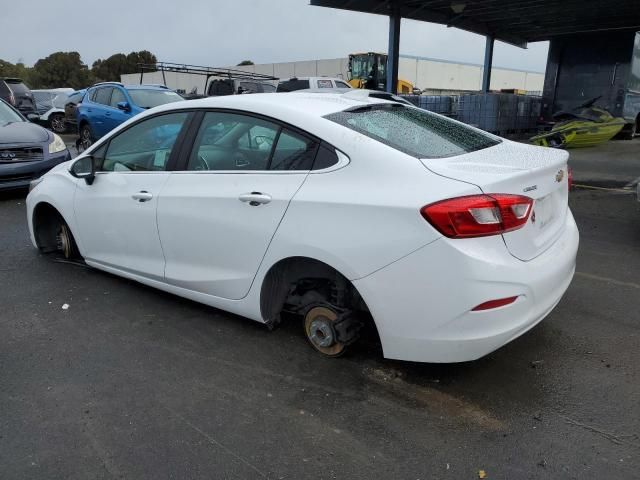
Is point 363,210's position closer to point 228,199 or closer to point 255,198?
point 255,198

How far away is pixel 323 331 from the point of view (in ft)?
10.4

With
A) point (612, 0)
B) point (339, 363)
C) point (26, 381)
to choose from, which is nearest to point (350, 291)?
point (339, 363)

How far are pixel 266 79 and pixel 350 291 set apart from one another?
1736 centimetres

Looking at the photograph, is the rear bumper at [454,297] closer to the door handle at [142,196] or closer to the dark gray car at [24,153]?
the door handle at [142,196]

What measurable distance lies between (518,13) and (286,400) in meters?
18.0

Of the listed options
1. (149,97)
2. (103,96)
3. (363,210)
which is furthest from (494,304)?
(103,96)

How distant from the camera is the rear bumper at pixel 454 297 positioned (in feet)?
8.05

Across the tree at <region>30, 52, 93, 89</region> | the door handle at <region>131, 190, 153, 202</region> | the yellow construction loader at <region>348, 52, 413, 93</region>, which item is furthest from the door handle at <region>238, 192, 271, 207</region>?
the tree at <region>30, 52, 93, 89</region>

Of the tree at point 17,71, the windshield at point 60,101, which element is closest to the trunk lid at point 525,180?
the windshield at point 60,101

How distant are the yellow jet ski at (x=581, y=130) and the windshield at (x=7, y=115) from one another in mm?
11981

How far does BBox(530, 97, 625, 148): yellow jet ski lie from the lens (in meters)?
14.0

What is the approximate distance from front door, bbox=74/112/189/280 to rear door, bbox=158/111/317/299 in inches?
6.2

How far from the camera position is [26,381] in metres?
3.02

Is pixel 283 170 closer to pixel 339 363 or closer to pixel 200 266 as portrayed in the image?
pixel 200 266
